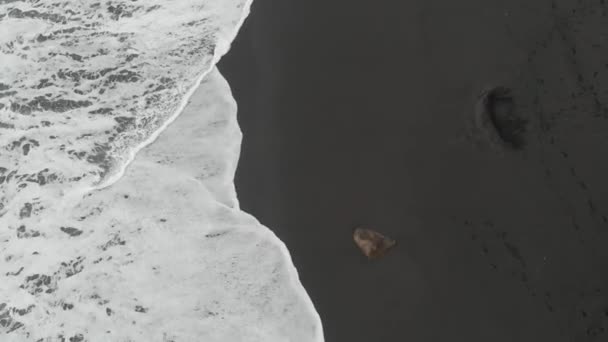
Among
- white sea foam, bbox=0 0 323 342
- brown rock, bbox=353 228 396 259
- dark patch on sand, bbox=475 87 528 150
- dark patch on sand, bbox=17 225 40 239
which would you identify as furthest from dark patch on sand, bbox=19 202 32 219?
dark patch on sand, bbox=475 87 528 150

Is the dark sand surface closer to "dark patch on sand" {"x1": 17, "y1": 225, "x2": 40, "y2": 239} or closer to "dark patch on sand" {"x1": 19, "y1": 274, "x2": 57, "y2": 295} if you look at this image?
"dark patch on sand" {"x1": 19, "y1": 274, "x2": 57, "y2": 295}

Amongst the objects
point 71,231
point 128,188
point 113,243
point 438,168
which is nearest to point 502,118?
point 438,168

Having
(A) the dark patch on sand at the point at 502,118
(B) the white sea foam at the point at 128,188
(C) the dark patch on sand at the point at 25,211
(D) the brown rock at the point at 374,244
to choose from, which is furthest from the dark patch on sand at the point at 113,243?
(A) the dark patch on sand at the point at 502,118

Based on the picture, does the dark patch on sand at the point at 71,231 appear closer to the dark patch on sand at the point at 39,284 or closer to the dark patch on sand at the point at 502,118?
the dark patch on sand at the point at 39,284

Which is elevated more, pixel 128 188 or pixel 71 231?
pixel 128 188

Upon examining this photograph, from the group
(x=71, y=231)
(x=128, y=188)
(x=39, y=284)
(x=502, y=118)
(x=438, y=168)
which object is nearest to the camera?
(x=502, y=118)

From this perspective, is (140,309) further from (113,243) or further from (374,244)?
(374,244)

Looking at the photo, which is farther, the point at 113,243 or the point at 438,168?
the point at 113,243

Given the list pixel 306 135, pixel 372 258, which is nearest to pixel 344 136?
pixel 306 135
